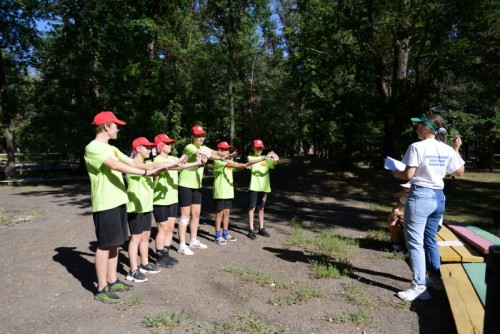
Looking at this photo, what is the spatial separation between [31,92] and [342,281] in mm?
26794

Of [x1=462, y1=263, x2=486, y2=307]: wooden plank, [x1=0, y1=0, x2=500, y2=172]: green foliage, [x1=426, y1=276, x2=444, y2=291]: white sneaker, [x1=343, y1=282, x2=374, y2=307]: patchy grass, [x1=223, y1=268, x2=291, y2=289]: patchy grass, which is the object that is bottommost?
[x1=223, y1=268, x2=291, y2=289]: patchy grass

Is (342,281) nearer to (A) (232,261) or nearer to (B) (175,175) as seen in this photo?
(A) (232,261)

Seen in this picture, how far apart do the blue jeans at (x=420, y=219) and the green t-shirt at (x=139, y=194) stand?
3334 mm

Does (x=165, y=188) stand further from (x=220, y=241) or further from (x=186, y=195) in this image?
(x=220, y=241)

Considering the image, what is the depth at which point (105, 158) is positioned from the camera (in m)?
4.01

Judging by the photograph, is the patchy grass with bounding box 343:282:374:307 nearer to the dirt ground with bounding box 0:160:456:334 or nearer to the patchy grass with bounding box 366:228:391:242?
the dirt ground with bounding box 0:160:456:334

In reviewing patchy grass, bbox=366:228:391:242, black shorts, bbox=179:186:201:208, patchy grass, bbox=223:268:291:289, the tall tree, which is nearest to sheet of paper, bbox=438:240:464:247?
patchy grass, bbox=366:228:391:242

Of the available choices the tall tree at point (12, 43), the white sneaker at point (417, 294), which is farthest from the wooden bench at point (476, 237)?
the tall tree at point (12, 43)

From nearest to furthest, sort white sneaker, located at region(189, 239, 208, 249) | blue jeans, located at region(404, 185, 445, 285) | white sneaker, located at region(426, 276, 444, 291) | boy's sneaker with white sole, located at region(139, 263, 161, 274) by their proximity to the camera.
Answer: blue jeans, located at region(404, 185, 445, 285)
white sneaker, located at region(426, 276, 444, 291)
boy's sneaker with white sole, located at region(139, 263, 161, 274)
white sneaker, located at region(189, 239, 208, 249)

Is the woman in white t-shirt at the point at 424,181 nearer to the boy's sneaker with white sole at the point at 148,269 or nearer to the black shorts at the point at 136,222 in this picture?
the black shorts at the point at 136,222

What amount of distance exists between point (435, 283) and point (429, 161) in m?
1.72

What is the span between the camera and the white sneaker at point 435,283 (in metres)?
4.66

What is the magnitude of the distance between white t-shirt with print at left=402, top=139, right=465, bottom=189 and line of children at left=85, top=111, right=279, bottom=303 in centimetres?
293

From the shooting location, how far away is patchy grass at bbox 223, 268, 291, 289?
4.98 meters
